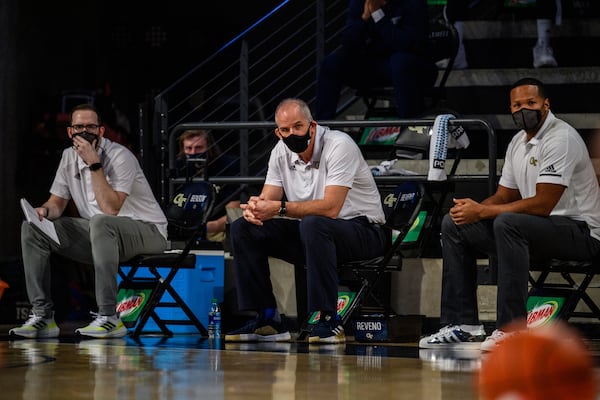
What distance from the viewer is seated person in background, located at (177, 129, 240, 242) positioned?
7.77 metres

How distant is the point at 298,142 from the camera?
633cm

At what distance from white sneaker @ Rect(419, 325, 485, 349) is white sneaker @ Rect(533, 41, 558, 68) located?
144 inches

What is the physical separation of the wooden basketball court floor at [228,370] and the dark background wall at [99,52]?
4.35 metres

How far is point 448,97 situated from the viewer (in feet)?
29.3

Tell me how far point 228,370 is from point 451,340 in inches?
63.7

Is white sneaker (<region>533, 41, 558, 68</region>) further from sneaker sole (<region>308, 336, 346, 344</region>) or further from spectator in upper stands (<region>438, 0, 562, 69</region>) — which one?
sneaker sole (<region>308, 336, 346, 344</region>)

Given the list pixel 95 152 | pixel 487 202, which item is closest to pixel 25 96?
pixel 95 152

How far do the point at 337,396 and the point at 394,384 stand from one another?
419mm

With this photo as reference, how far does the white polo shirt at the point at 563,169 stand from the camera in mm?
5746

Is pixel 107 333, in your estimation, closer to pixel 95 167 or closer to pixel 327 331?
pixel 95 167

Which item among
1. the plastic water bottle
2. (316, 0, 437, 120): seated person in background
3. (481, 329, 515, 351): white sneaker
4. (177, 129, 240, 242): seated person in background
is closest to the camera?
(481, 329, 515, 351): white sneaker

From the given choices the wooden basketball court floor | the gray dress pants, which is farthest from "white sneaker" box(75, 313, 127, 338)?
the gray dress pants

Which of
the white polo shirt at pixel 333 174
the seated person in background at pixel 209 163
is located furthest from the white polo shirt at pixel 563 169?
the seated person in background at pixel 209 163

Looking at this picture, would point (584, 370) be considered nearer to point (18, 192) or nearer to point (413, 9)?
point (413, 9)
